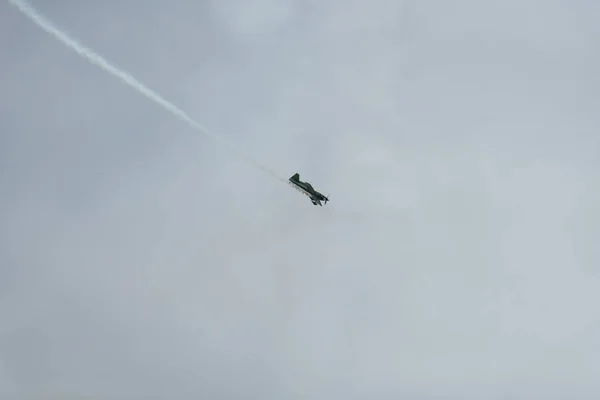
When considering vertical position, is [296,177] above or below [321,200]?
above

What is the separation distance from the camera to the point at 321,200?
125 ft

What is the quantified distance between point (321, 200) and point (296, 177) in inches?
295

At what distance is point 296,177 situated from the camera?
40250mm
